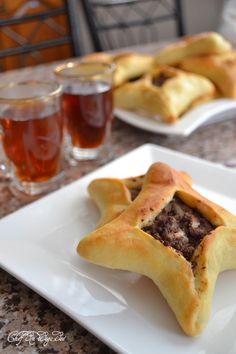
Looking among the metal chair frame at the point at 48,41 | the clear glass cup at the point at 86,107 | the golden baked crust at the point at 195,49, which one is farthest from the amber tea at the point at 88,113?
the metal chair frame at the point at 48,41

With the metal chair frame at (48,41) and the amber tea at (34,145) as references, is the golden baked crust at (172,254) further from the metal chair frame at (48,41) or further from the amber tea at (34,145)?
the metal chair frame at (48,41)

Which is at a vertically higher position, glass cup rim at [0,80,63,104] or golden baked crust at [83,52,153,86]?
glass cup rim at [0,80,63,104]

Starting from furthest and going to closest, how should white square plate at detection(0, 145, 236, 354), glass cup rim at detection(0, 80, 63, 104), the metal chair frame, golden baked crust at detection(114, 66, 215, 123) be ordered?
1. the metal chair frame
2. golden baked crust at detection(114, 66, 215, 123)
3. glass cup rim at detection(0, 80, 63, 104)
4. white square plate at detection(0, 145, 236, 354)

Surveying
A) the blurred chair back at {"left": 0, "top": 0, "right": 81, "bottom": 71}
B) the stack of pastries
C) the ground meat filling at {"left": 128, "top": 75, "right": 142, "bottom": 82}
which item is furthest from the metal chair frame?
the ground meat filling at {"left": 128, "top": 75, "right": 142, "bottom": 82}

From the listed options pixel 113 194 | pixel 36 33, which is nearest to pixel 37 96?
pixel 113 194

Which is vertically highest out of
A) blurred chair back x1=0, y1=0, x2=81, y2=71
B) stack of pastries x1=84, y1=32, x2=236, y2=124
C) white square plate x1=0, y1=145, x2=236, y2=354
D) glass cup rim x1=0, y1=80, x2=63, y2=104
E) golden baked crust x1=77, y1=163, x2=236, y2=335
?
glass cup rim x1=0, y1=80, x2=63, y2=104

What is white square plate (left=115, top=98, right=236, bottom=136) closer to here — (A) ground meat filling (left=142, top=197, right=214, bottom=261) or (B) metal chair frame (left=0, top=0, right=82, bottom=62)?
(A) ground meat filling (left=142, top=197, right=214, bottom=261)

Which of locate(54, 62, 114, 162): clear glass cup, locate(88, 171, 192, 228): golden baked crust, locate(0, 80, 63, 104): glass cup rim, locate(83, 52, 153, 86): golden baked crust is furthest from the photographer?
locate(83, 52, 153, 86): golden baked crust
